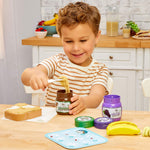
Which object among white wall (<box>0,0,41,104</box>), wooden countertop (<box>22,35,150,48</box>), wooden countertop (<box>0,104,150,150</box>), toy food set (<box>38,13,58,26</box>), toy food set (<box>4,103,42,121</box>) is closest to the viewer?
wooden countertop (<box>0,104,150,150</box>)

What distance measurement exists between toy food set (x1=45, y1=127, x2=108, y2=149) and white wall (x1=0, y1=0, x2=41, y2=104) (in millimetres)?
2099

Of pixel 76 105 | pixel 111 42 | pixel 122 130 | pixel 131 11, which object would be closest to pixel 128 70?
pixel 111 42

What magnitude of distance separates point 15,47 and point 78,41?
1705mm

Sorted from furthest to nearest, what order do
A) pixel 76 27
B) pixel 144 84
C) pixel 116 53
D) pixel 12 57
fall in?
1. pixel 12 57
2. pixel 116 53
3. pixel 144 84
4. pixel 76 27

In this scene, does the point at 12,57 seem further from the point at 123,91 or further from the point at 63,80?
the point at 63,80

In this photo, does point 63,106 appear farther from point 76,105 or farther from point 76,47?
point 76,47

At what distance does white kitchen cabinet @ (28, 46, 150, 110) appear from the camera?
303 centimetres

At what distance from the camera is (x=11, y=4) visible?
3193 millimetres

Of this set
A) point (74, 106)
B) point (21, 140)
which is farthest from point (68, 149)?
point (74, 106)

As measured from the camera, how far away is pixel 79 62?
1.78 metres

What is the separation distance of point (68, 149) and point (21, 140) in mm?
185

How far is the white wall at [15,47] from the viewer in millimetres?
3186

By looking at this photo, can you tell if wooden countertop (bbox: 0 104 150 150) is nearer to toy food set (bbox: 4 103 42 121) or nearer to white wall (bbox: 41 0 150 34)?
toy food set (bbox: 4 103 42 121)

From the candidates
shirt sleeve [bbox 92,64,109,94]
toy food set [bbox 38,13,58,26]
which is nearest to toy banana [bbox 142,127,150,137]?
shirt sleeve [bbox 92,64,109,94]
